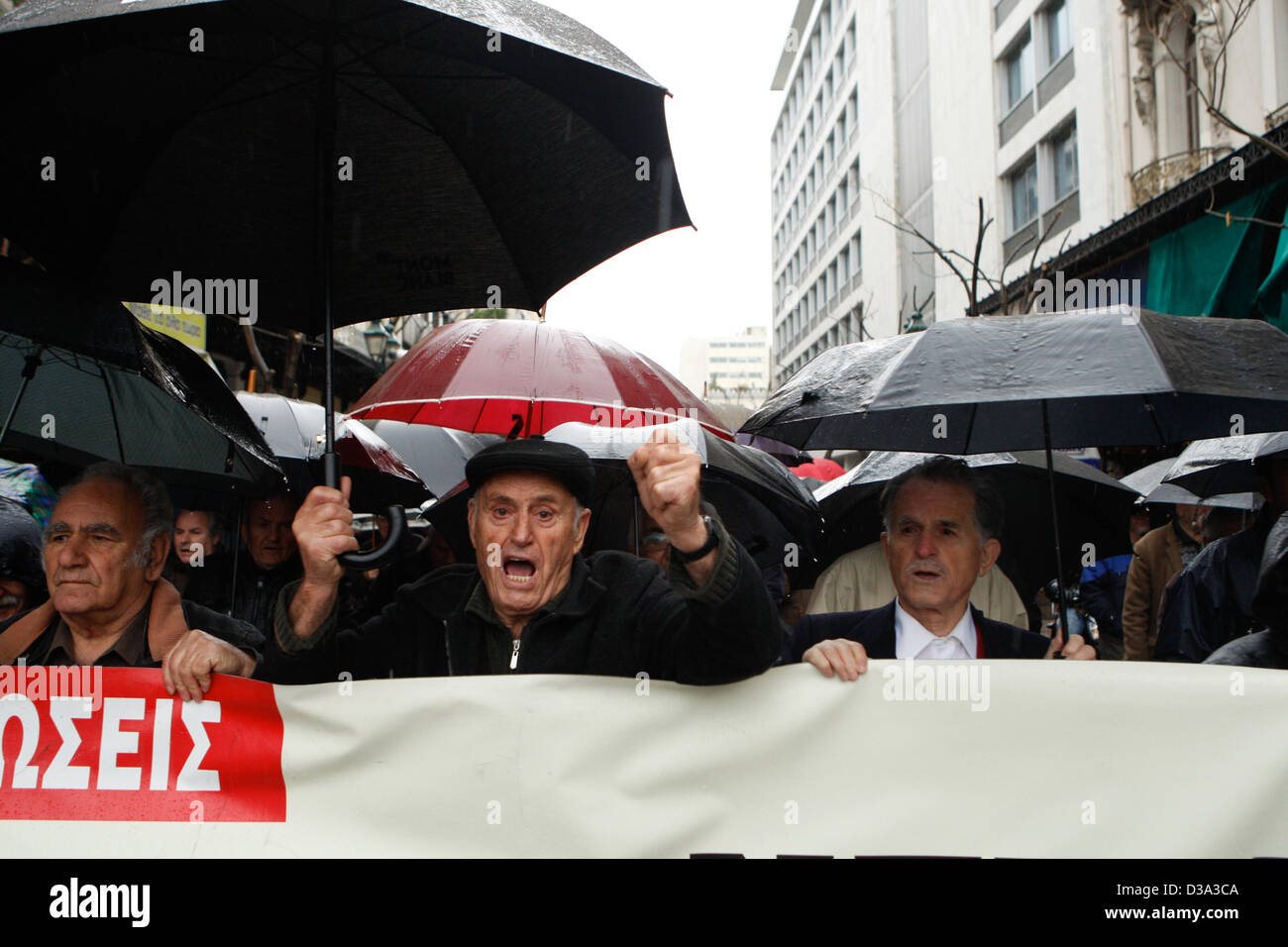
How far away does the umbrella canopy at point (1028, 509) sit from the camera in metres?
4.48

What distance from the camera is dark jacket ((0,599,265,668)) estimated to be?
304cm

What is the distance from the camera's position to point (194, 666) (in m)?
2.52

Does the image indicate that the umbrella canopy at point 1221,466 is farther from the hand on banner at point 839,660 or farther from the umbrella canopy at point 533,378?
the hand on banner at point 839,660

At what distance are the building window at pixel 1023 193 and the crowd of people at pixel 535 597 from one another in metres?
19.2

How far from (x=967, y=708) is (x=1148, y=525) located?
7254mm

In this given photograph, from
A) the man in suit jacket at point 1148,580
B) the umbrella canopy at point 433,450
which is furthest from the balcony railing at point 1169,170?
the umbrella canopy at point 433,450

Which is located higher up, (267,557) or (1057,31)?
(1057,31)

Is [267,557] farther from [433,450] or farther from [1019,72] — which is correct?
[1019,72]

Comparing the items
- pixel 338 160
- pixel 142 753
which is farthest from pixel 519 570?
pixel 338 160

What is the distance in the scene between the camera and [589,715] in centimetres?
249

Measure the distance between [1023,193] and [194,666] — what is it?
2197 centimetres

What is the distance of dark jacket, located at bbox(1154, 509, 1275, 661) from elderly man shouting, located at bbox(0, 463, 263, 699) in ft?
12.6
